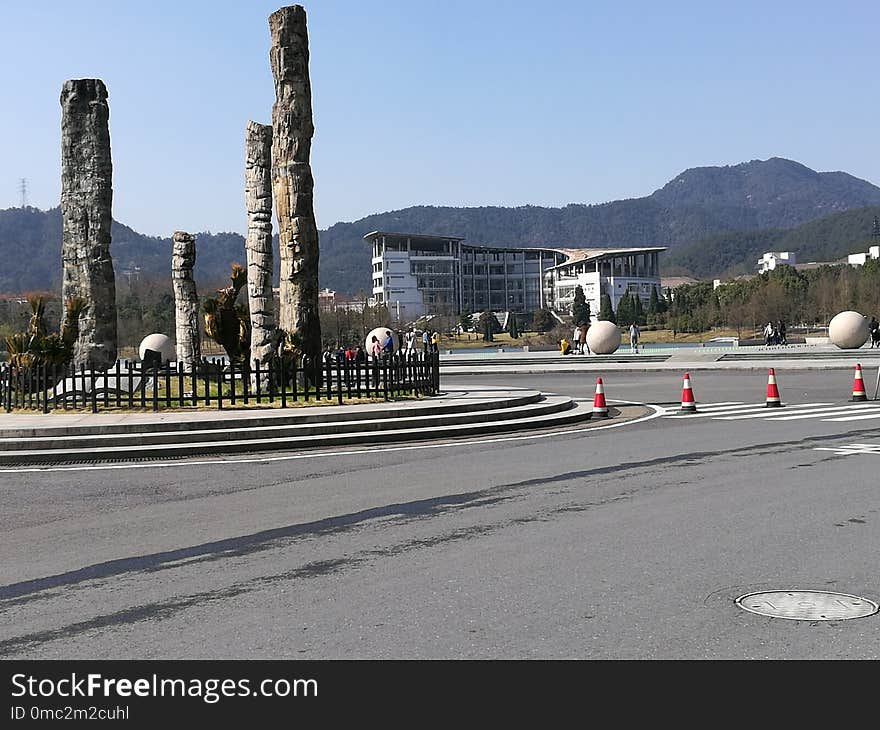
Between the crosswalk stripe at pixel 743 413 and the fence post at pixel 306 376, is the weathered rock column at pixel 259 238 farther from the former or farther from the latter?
the crosswalk stripe at pixel 743 413

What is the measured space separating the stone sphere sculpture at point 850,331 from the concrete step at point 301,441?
1516 inches

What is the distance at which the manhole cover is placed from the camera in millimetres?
6348

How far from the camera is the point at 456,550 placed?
8.53m

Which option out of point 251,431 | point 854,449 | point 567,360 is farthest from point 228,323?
point 567,360

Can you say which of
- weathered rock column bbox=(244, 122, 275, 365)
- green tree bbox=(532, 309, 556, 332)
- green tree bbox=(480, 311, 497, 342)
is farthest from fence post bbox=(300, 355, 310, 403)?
green tree bbox=(532, 309, 556, 332)

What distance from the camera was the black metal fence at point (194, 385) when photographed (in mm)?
20266

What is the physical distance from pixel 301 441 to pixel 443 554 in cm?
891

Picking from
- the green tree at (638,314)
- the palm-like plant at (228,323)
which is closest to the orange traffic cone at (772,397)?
the palm-like plant at (228,323)

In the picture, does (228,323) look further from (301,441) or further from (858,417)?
(858,417)

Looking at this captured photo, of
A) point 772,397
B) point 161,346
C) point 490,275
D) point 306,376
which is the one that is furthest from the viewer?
point 490,275

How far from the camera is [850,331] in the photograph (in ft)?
181
